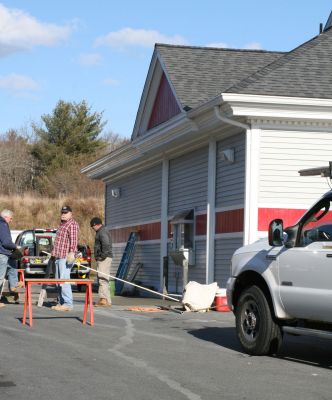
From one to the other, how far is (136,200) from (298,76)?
30.4 feet

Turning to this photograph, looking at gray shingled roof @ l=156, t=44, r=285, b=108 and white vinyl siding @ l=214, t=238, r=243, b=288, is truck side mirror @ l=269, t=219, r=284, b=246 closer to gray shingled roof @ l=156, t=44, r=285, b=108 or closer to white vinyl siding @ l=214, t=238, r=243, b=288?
white vinyl siding @ l=214, t=238, r=243, b=288

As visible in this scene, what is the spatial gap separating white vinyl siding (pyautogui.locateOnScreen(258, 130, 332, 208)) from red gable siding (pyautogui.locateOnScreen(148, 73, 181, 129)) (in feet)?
14.1

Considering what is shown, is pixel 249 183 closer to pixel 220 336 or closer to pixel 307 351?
pixel 220 336

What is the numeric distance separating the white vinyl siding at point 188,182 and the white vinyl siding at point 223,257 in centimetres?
130

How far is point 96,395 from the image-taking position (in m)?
7.60

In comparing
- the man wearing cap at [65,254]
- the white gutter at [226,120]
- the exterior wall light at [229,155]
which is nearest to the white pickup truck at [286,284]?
the man wearing cap at [65,254]

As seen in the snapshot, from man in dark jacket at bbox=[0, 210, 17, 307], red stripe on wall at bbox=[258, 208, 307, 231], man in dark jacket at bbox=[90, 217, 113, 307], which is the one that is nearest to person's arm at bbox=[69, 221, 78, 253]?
man in dark jacket at bbox=[0, 210, 17, 307]

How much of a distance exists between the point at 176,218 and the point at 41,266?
8.17m

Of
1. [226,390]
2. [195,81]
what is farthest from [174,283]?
[226,390]

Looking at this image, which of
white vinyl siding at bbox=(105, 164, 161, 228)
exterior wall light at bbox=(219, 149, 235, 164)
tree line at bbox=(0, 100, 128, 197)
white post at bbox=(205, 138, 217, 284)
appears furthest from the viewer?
tree line at bbox=(0, 100, 128, 197)

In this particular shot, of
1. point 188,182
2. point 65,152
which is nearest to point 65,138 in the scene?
point 65,152

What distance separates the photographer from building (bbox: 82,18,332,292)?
17.5 m

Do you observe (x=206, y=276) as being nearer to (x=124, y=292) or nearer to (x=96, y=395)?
(x=124, y=292)

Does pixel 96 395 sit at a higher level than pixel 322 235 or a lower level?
lower
